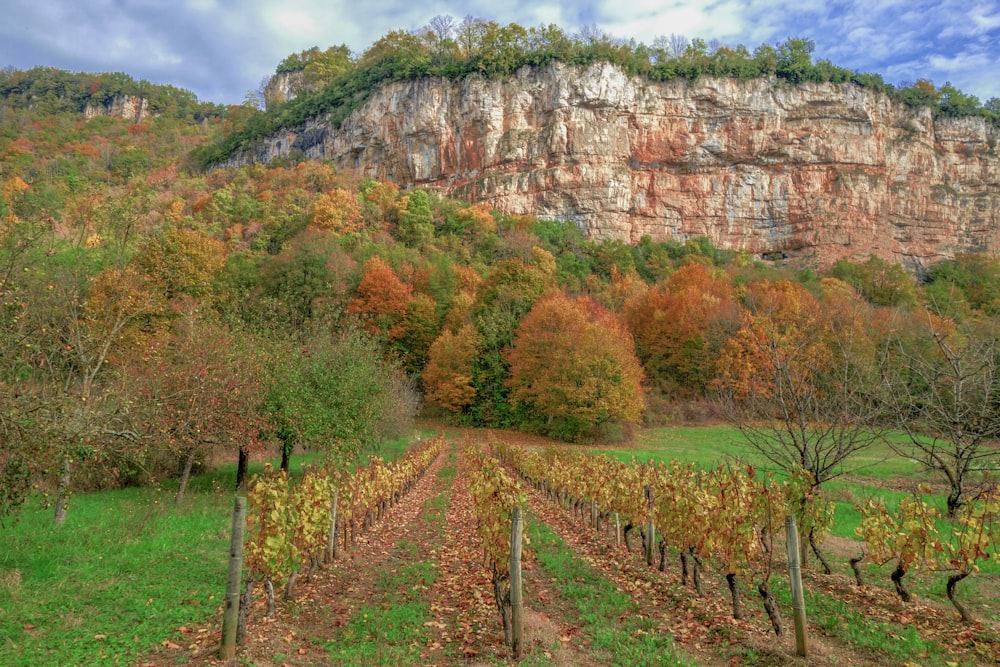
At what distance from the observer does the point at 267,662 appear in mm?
5508

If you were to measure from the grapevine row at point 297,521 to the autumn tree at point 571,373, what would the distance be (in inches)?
864

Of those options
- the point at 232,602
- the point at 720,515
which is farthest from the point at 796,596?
the point at 232,602

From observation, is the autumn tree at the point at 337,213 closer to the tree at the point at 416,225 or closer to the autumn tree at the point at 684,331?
the tree at the point at 416,225

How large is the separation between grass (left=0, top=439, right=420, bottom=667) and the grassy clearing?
4.62m

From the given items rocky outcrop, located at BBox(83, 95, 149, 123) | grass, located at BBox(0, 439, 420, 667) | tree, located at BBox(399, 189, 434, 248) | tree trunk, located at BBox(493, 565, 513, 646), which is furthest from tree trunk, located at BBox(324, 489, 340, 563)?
rocky outcrop, located at BBox(83, 95, 149, 123)

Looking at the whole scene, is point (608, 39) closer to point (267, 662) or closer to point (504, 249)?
point (504, 249)

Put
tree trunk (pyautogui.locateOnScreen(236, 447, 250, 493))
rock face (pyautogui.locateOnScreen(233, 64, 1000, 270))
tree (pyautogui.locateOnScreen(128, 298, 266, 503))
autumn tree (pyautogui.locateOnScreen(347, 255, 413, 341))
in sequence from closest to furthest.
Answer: tree (pyautogui.locateOnScreen(128, 298, 266, 503))
tree trunk (pyautogui.locateOnScreen(236, 447, 250, 493))
autumn tree (pyautogui.locateOnScreen(347, 255, 413, 341))
rock face (pyautogui.locateOnScreen(233, 64, 1000, 270))

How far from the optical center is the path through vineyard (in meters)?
5.67

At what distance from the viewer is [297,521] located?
7.38m

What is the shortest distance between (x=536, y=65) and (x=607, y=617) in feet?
297

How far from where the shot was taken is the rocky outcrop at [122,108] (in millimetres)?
114562

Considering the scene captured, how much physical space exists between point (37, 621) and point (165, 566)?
242 centimetres

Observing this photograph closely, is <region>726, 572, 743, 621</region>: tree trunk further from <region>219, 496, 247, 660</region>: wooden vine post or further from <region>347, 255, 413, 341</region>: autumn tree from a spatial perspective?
<region>347, 255, 413, 341</region>: autumn tree

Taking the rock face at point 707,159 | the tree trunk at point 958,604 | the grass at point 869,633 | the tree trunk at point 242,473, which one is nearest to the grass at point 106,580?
the tree trunk at point 242,473
